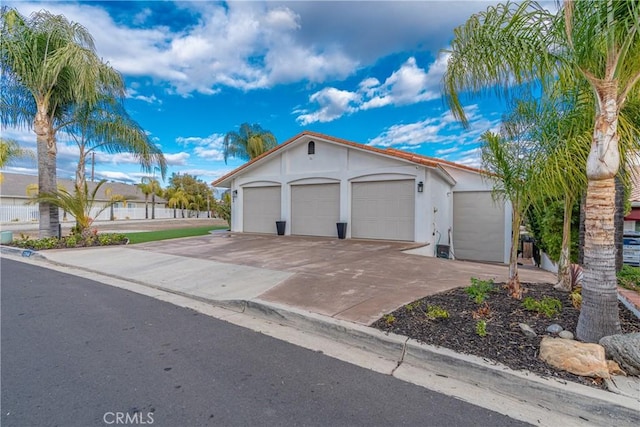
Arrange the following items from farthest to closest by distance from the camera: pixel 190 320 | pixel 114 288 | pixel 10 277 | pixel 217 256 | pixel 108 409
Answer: pixel 217 256
pixel 10 277
pixel 114 288
pixel 190 320
pixel 108 409

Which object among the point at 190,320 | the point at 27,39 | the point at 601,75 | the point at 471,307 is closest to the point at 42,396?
the point at 190,320

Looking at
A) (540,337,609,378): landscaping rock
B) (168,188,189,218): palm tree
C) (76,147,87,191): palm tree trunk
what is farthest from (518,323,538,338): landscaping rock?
(168,188,189,218): palm tree

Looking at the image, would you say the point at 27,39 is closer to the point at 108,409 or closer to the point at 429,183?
the point at 108,409

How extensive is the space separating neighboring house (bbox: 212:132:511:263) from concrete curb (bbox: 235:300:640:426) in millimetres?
8976

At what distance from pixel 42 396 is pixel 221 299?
2.78 meters

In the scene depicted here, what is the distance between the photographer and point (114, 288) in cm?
634

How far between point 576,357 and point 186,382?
3541 mm

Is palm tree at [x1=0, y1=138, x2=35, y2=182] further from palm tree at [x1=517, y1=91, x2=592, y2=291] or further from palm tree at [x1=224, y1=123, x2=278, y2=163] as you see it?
palm tree at [x1=517, y1=91, x2=592, y2=291]

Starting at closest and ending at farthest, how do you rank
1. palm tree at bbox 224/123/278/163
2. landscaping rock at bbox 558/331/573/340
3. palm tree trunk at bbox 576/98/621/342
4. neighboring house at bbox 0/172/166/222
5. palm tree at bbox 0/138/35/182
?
palm tree trunk at bbox 576/98/621/342 → landscaping rock at bbox 558/331/573/340 → palm tree at bbox 0/138/35/182 → palm tree at bbox 224/123/278/163 → neighboring house at bbox 0/172/166/222

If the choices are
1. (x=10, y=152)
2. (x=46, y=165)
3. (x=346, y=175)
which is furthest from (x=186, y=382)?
(x=10, y=152)

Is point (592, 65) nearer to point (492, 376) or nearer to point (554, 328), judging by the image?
point (554, 328)

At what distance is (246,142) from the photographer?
911 inches

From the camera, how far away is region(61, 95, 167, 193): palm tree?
12.9 m

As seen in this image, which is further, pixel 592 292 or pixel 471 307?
pixel 471 307
